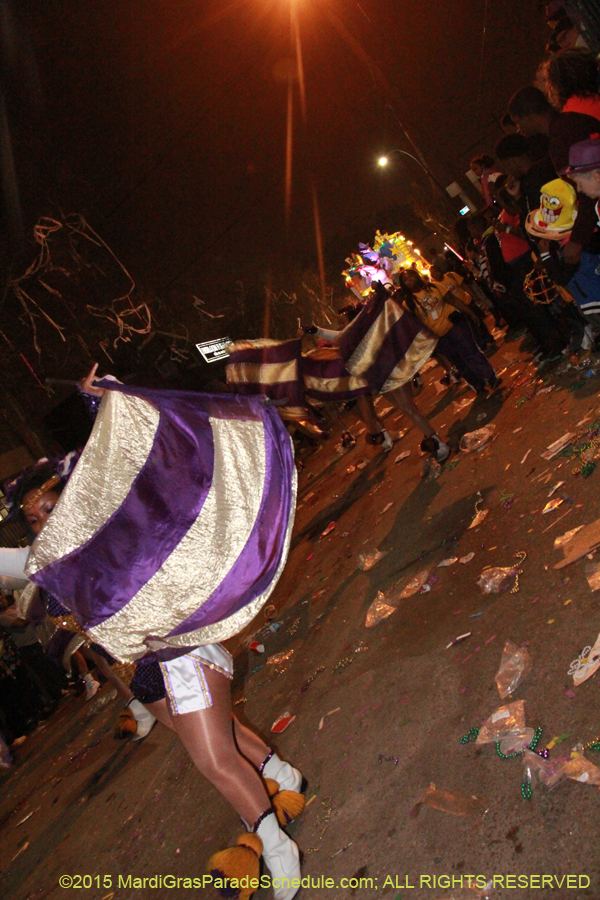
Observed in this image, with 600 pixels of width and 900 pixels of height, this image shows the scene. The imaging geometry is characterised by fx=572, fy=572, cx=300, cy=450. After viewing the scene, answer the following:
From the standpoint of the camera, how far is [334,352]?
21.0 ft

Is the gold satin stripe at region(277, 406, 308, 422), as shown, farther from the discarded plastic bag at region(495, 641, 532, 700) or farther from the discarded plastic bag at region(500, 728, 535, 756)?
the discarded plastic bag at region(500, 728, 535, 756)

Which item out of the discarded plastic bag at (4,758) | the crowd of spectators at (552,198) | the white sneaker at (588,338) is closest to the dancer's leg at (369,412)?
the crowd of spectators at (552,198)

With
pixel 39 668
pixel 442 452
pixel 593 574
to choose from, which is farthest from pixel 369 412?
pixel 39 668

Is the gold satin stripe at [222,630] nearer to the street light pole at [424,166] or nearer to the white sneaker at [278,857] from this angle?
the white sneaker at [278,857]

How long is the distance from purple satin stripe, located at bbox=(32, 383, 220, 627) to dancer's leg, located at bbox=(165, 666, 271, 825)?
0.55 meters

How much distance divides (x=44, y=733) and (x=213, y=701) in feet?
20.3

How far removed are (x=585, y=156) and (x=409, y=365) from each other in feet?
9.31

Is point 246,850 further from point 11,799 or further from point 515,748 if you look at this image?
point 11,799

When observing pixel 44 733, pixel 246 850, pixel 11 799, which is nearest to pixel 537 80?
pixel 246 850

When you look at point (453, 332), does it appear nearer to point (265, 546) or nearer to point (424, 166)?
point (265, 546)

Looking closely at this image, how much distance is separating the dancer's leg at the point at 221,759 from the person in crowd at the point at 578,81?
4.13 meters

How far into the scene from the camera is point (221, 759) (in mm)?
2229

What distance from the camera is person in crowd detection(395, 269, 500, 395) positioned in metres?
7.10

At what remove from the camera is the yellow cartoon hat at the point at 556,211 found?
3.91m
